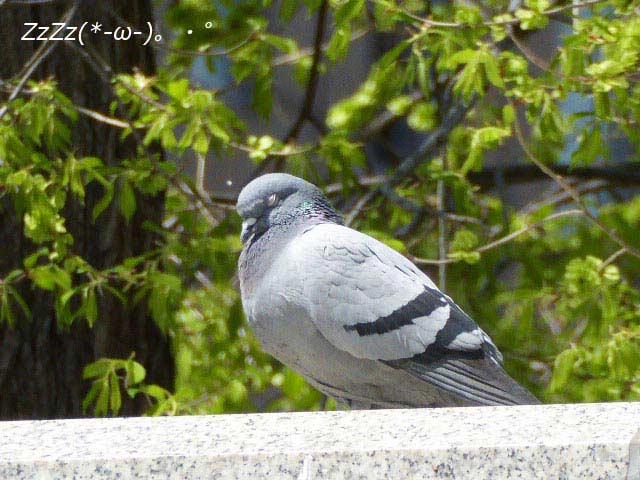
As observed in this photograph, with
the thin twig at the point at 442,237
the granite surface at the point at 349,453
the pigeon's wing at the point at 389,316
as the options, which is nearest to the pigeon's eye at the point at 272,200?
the pigeon's wing at the point at 389,316

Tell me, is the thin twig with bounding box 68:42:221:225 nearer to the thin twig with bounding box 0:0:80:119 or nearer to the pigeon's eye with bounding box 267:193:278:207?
the thin twig with bounding box 0:0:80:119

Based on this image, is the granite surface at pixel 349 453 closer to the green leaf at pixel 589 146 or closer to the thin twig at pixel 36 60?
the green leaf at pixel 589 146

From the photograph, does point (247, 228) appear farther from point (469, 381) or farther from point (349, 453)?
point (349, 453)

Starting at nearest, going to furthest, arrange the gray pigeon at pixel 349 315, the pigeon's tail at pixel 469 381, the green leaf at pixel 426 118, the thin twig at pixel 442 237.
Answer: the gray pigeon at pixel 349 315 → the pigeon's tail at pixel 469 381 → the thin twig at pixel 442 237 → the green leaf at pixel 426 118

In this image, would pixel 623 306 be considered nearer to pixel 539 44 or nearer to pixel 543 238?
pixel 543 238

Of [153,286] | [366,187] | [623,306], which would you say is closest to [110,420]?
[153,286]

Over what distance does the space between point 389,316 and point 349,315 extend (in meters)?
0.16

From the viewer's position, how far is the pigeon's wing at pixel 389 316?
2812 mm

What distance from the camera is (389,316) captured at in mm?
2918

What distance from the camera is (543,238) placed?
5035 mm

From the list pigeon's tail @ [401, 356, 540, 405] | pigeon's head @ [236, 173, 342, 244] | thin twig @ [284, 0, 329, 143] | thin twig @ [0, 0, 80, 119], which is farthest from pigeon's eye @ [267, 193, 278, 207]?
thin twig @ [284, 0, 329, 143]

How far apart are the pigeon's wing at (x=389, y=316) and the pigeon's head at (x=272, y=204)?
3.2 inches

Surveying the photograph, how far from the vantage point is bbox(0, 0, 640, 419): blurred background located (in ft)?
12.4

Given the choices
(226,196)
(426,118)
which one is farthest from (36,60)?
(426,118)
